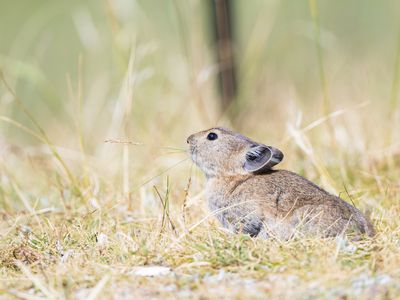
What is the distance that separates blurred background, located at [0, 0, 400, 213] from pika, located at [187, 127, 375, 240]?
0.33 m

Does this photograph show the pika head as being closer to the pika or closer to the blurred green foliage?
the pika

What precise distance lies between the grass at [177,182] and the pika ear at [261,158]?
39 centimetres

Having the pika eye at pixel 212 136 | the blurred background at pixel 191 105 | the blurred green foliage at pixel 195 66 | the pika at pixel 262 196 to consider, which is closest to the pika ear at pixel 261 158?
the pika at pixel 262 196

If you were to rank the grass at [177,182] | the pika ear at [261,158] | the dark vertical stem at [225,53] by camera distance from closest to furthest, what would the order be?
the grass at [177,182] → the pika ear at [261,158] → the dark vertical stem at [225,53]

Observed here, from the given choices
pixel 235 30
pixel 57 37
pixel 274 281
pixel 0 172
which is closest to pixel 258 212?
pixel 274 281

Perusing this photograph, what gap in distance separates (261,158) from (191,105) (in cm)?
283

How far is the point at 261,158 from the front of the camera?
4.40 meters

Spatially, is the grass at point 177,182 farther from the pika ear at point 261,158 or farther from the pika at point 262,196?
the pika ear at point 261,158

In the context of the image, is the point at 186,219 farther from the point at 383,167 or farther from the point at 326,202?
the point at 383,167

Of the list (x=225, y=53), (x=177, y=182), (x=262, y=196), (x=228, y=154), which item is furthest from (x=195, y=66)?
(x=262, y=196)

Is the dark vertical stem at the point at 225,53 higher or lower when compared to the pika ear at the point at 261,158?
higher

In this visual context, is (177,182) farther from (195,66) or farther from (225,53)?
(225,53)

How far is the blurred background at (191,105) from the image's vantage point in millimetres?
5301

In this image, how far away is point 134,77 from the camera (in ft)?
18.0
